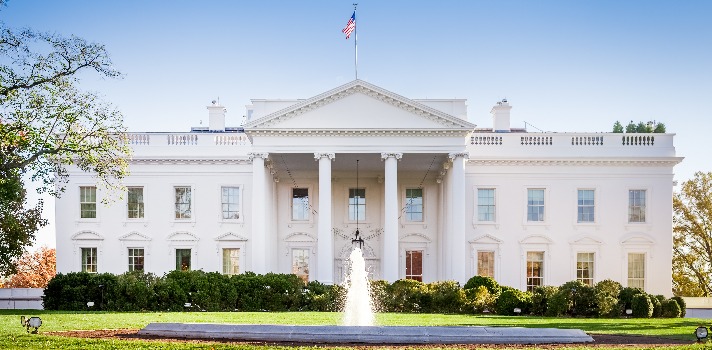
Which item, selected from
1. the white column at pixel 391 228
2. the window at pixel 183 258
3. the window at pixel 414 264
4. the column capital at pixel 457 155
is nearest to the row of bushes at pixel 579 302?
the white column at pixel 391 228

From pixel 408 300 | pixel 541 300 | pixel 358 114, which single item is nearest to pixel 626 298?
pixel 541 300

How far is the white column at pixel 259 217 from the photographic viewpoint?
112 ft

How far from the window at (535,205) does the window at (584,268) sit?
2835 mm

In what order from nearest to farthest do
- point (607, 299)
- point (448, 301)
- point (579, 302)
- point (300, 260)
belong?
1. point (607, 299)
2. point (579, 302)
3. point (448, 301)
4. point (300, 260)

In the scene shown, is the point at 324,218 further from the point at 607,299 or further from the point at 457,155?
the point at 607,299

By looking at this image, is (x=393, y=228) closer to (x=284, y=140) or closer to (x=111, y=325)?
(x=284, y=140)

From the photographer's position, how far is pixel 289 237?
40406 mm

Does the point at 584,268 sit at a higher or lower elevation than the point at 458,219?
lower

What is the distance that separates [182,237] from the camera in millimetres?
39250

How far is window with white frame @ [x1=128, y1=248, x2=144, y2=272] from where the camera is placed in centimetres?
3934

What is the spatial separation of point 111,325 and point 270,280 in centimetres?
1072

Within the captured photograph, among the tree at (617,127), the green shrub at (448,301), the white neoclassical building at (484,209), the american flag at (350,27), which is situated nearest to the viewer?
the green shrub at (448,301)

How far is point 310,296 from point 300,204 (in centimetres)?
1234

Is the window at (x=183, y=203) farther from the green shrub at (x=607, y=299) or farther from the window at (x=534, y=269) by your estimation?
the green shrub at (x=607, y=299)
